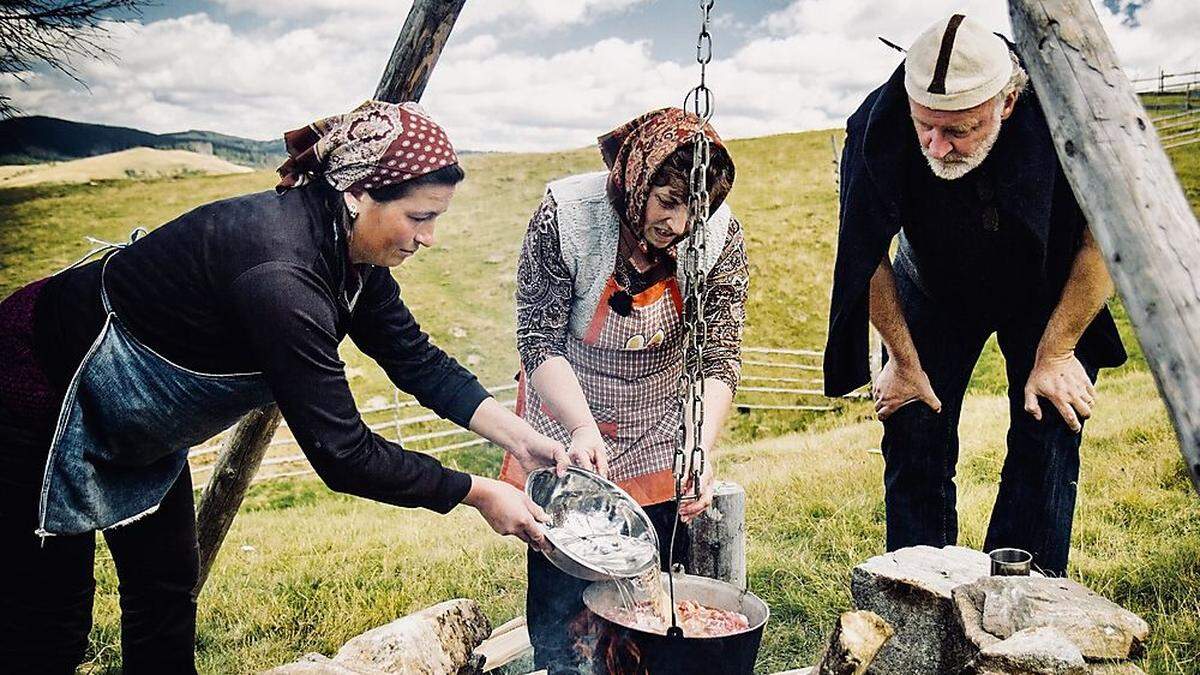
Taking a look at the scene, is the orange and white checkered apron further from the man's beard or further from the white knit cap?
the white knit cap

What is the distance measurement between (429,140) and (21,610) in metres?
1.63

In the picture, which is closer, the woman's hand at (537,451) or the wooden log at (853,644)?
the wooden log at (853,644)

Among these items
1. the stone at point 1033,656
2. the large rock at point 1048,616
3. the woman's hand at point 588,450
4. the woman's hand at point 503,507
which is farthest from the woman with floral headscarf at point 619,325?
the stone at point 1033,656

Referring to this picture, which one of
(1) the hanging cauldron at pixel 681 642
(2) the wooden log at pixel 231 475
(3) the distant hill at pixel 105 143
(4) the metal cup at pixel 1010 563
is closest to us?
(1) the hanging cauldron at pixel 681 642

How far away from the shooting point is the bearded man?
2588mm

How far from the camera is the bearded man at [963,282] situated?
8.49 feet

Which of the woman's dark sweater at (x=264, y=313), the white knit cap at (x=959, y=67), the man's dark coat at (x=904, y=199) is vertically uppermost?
the white knit cap at (x=959, y=67)

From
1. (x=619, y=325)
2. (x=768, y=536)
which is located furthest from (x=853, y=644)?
(x=768, y=536)

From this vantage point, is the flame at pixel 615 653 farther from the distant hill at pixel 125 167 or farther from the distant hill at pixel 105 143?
the distant hill at pixel 125 167

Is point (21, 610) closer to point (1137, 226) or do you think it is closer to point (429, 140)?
point (429, 140)

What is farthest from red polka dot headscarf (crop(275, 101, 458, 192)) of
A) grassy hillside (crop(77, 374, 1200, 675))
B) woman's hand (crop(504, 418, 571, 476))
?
grassy hillside (crop(77, 374, 1200, 675))

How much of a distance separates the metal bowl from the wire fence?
6724mm

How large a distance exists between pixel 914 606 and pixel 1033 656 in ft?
2.02

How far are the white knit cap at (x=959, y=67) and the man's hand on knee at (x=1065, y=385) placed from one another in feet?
2.98
